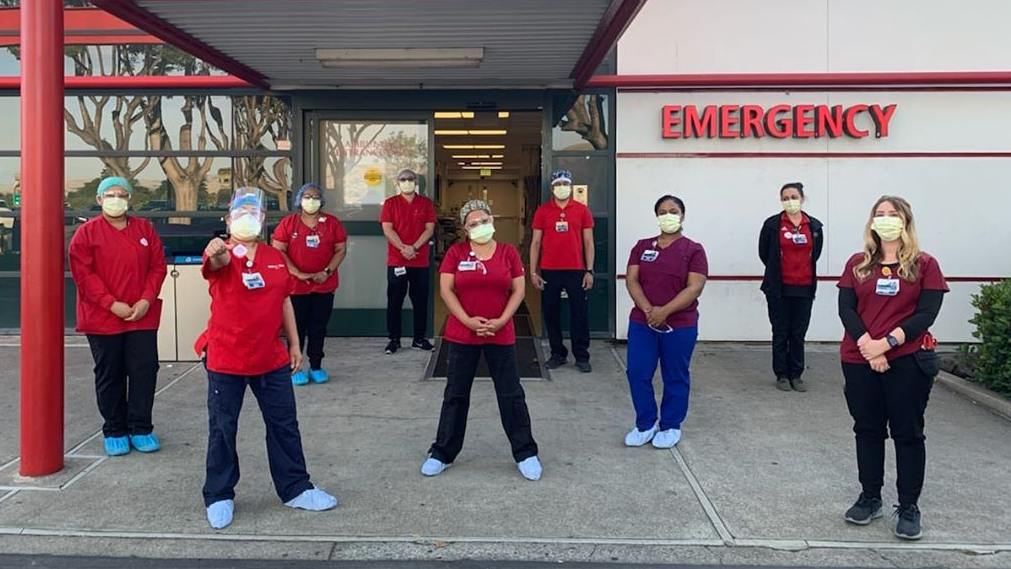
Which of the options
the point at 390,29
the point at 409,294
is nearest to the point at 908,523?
the point at 390,29

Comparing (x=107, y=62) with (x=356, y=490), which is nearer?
(x=356, y=490)

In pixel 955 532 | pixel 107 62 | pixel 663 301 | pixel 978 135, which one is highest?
pixel 107 62

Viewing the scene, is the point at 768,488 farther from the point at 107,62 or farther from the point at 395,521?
the point at 107,62

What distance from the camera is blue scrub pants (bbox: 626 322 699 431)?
5.01m

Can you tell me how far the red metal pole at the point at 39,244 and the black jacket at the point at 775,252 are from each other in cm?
563

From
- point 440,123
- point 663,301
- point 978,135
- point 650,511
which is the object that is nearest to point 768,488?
point 650,511

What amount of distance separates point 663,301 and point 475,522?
197 centimetres

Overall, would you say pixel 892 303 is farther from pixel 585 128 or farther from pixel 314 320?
pixel 585 128

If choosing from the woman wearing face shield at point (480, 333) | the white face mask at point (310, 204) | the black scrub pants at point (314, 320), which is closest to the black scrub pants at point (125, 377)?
the black scrub pants at point (314, 320)

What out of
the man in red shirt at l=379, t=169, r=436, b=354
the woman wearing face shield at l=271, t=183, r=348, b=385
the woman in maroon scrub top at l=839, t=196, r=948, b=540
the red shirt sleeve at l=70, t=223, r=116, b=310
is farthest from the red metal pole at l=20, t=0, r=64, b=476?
the woman in maroon scrub top at l=839, t=196, r=948, b=540

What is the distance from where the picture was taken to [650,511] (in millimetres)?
4129

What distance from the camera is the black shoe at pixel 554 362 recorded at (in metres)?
7.44

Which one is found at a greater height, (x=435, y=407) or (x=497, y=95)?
(x=497, y=95)

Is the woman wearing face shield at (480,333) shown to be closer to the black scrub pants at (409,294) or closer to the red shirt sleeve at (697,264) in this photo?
the red shirt sleeve at (697,264)
